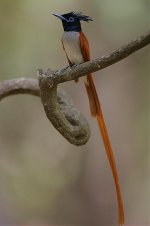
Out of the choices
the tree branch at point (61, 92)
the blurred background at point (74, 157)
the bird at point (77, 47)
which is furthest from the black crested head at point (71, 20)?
the blurred background at point (74, 157)

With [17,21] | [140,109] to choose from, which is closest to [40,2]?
[17,21]

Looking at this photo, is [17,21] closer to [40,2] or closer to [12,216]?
[40,2]

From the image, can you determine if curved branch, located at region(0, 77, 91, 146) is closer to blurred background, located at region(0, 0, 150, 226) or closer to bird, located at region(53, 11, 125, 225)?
bird, located at region(53, 11, 125, 225)

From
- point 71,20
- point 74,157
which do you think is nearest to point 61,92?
point 71,20

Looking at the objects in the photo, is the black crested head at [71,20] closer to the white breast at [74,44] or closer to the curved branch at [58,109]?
the white breast at [74,44]

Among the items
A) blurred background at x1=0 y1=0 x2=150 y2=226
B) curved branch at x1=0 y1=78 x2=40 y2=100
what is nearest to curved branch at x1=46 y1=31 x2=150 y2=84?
curved branch at x1=0 y1=78 x2=40 y2=100

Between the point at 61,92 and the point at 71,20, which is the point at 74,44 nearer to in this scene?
the point at 71,20
